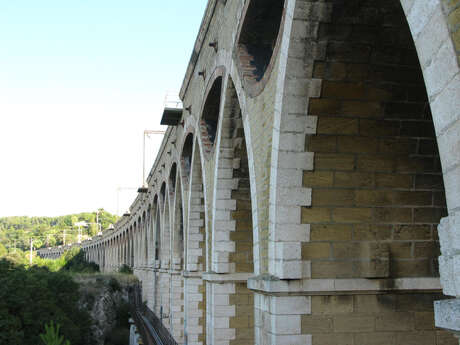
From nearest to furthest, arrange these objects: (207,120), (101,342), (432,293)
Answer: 1. (432,293)
2. (207,120)
3. (101,342)

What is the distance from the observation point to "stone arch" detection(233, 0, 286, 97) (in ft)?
27.9

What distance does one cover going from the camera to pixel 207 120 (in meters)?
14.2

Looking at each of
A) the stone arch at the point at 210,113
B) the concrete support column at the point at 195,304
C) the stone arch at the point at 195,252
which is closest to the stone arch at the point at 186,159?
the stone arch at the point at 195,252

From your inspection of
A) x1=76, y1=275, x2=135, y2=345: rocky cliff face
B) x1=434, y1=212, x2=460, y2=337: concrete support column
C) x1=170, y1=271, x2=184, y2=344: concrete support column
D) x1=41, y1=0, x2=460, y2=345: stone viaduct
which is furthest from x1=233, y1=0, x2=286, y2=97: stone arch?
x1=76, y1=275, x2=135, y2=345: rocky cliff face

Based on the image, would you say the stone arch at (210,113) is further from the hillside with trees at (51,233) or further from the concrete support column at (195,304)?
the hillside with trees at (51,233)

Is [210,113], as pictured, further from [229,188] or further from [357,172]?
[357,172]

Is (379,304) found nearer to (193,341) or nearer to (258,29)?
(258,29)

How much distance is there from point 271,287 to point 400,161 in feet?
7.98


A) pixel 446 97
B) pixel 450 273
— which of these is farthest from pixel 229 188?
pixel 446 97

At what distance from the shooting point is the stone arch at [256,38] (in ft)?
27.9

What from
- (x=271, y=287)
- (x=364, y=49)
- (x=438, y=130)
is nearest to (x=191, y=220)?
(x=271, y=287)

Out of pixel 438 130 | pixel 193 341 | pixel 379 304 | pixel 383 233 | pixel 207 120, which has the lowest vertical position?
pixel 193 341

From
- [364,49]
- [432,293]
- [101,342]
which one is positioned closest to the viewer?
[364,49]

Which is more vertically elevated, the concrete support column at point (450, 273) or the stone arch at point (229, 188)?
the stone arch at point (229, 188)
